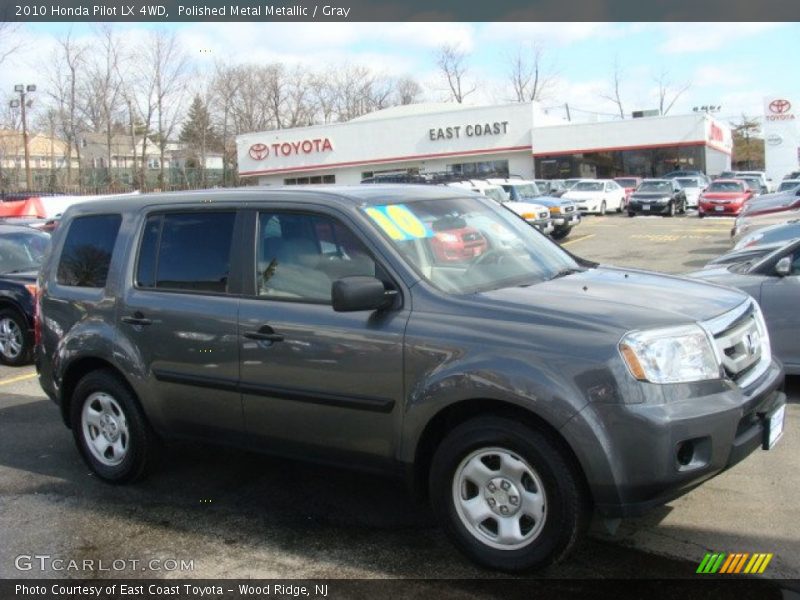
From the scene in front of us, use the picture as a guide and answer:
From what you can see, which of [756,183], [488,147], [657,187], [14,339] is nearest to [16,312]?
[14,339]

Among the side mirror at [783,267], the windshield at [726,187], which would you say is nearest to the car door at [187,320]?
the side mirror at [783,267]

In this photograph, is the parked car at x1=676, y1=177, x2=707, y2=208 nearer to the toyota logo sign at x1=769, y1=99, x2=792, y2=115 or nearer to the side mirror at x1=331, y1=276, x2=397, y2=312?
the toyota logo sign at x1=769, y1=99, x2=792, y2=115

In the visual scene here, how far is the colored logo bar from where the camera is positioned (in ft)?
12.4

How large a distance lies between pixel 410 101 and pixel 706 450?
314 feet

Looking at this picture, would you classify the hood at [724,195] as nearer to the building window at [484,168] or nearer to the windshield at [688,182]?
the windshield at [688,182]

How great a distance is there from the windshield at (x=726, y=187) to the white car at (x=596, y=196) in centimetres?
401

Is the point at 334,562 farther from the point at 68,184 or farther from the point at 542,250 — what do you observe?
the point at 68,184

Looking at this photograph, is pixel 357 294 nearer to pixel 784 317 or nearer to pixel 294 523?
pixel 294 523

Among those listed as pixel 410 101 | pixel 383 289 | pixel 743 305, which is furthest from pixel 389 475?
pixel 410 101

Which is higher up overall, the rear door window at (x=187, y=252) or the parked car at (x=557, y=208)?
the parked car at (x=557, y=208)

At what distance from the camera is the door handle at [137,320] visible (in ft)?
16.1

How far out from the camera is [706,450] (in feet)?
11.6

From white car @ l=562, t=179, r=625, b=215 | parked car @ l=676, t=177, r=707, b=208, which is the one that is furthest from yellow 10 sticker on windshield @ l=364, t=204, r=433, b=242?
parked car @ l=676, t=177, r=707, b=208

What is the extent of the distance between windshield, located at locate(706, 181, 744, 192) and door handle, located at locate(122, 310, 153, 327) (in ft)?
96.5
